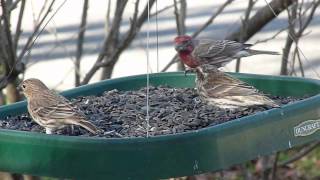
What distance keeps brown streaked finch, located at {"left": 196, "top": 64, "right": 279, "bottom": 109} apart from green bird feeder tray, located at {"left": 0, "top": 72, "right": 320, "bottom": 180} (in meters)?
0.22

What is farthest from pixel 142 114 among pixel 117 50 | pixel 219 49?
pixel 219 49

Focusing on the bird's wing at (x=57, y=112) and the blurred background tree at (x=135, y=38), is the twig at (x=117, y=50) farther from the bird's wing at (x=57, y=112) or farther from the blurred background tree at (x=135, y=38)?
the bird's wing at (x=57, y=112)

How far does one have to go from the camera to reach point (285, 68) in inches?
246

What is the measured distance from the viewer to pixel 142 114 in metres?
4.45

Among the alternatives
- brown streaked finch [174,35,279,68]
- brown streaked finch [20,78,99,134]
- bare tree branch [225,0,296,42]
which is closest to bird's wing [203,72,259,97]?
brown streaked finch [20,78,99,134]

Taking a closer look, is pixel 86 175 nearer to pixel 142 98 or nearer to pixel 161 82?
pixel 142 98

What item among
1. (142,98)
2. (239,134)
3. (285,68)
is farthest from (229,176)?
(239,134)

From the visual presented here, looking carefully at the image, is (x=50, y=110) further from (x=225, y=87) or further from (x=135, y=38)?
(x=135, y=38)

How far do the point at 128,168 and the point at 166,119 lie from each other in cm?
79

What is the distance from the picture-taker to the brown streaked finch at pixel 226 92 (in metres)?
4.43

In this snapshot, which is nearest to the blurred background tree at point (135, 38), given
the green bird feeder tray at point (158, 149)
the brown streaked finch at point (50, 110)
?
the brown streaked finch at point (50, 110)

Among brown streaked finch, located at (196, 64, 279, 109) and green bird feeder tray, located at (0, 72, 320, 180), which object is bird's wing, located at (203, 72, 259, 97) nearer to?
brown streaked finch, located at (196, 64, 279, 109)

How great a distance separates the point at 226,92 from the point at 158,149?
1.07 metres

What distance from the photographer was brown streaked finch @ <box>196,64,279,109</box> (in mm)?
4426
